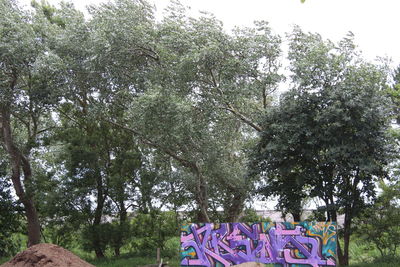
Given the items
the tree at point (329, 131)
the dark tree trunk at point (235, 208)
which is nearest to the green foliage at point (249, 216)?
the dark tree trunk at point (235, 208)

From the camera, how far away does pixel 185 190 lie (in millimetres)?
17719

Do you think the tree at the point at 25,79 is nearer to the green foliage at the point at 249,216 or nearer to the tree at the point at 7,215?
the tree at the point at 7,215

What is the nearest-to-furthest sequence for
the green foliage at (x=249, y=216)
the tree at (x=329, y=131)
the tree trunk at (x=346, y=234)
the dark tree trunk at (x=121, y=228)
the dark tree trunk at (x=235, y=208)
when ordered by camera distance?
the tree at (x=329, y=131) < the tree trunk at (x=346, y=234) < the dark tree trunk at (x=235, y=208) < the dark tree trunk at (x=121, y=228) < the green foliage at (x=249, y=216)

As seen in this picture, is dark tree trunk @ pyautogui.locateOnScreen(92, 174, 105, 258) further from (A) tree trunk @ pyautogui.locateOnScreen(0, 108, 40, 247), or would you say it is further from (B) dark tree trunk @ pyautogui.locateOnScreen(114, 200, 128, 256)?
(A) tree trunk @ pyautogui.locateOnScreen(0, 108, 40, 247)

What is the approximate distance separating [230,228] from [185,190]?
473cm

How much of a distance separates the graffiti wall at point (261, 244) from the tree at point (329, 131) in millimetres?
1956

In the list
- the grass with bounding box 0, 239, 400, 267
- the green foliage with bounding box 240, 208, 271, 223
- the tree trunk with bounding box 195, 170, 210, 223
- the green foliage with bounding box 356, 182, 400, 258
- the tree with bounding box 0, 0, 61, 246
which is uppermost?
the tree with bounding box 0, 0, 61, 246

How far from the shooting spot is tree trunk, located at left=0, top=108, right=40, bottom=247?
1817 centimetres

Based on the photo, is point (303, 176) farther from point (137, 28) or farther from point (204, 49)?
point (137, 28)

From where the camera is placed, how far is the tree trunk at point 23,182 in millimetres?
18172

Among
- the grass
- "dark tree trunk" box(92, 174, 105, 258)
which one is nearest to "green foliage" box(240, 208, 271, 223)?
the grass

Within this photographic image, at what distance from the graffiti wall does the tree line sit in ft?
6.43

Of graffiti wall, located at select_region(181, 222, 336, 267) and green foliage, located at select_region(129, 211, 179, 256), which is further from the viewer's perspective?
green foliage, located at select_region(129, 211, 179, 256)

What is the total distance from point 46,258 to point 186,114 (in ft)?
18.2
